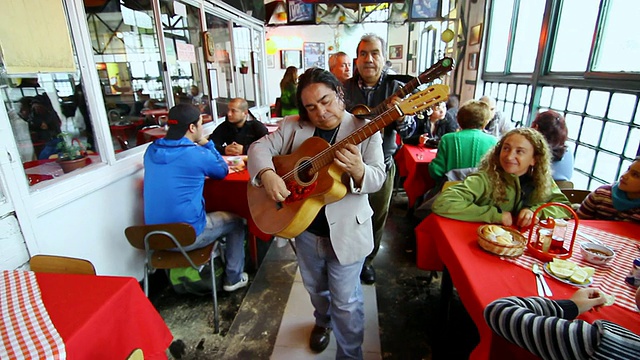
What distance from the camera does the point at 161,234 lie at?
1.79 m

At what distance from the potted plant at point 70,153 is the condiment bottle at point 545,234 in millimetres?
2453

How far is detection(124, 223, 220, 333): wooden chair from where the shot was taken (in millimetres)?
1770

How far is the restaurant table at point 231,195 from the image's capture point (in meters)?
2.30

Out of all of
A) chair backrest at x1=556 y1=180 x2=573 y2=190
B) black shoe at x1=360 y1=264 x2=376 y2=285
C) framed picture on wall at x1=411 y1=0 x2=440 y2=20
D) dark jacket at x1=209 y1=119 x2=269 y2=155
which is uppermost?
framed picture on wall at x1=411 y1=0 x2=440 y2=20

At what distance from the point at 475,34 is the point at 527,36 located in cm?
124

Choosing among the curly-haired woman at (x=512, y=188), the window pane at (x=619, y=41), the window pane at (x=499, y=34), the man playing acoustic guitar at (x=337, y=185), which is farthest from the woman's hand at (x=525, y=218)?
the window pane at (x=499, y=34)

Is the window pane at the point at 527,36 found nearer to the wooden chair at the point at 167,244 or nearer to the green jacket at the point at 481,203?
the green jacket at the point at 481,203

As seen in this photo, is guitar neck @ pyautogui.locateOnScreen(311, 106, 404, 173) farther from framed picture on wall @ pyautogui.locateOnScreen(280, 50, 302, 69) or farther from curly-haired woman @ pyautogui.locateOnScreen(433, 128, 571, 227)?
framed picture on wall @ pyautogui.locateOnScreen(280, 50, 302, 69)

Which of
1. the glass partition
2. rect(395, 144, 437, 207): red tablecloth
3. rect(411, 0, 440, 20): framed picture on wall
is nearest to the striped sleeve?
rect(395, 144, 437, 207): red tablecloth

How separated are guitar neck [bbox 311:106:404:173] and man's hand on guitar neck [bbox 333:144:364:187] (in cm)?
6

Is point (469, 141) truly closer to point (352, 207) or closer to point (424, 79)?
point (424, 79)

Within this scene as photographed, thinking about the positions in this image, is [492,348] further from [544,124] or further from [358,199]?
[544,124]

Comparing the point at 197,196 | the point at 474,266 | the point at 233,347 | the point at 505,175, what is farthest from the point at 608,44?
the point at 233,347

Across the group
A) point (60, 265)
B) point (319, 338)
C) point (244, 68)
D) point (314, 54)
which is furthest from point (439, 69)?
point (314, 54)
